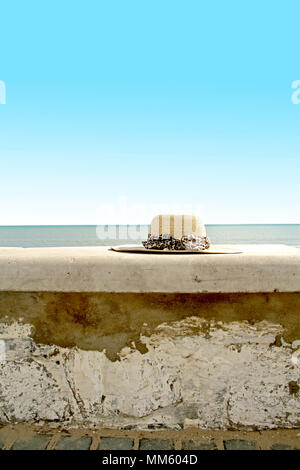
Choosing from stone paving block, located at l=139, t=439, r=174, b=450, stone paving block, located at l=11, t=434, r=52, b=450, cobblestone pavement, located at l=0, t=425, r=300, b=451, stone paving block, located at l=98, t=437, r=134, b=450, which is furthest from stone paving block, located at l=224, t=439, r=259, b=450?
stone paving block, located at l=11, t=434, r=52, b=450

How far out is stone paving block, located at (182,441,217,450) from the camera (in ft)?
5.01

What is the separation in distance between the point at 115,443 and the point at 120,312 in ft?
1.79

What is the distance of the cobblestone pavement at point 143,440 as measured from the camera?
1.54 meters

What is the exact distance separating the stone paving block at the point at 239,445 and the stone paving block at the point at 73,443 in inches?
23.0

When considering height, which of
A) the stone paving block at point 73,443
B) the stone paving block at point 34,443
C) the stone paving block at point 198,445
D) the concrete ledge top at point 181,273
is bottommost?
the stone paving block at point 73,443

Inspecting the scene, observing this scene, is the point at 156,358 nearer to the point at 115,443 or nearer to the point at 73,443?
the point at 115,443

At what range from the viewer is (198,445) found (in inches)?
60.9

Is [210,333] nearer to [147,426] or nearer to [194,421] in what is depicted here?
[194,421]

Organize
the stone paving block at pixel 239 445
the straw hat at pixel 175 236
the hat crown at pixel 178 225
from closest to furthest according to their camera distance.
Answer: the stone paving block at pixel 239 445, the straw hat at pixel 175 236, the hat crown at pixel 178 225

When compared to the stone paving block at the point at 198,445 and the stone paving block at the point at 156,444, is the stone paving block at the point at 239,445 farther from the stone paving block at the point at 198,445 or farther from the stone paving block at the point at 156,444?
the stone paving block at the point at 156,444

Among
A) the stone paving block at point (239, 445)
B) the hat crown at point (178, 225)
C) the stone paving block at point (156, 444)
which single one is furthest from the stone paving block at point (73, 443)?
the hat crown at point (178, 225)

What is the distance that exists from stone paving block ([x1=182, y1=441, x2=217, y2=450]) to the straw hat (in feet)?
2.96

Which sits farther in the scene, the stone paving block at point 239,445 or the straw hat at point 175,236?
the straw hat at point 175,236

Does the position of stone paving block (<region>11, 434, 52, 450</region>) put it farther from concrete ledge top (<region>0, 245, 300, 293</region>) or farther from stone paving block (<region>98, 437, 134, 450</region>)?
concrete ledge top (<region>0, 245, 300, 293</region>)
